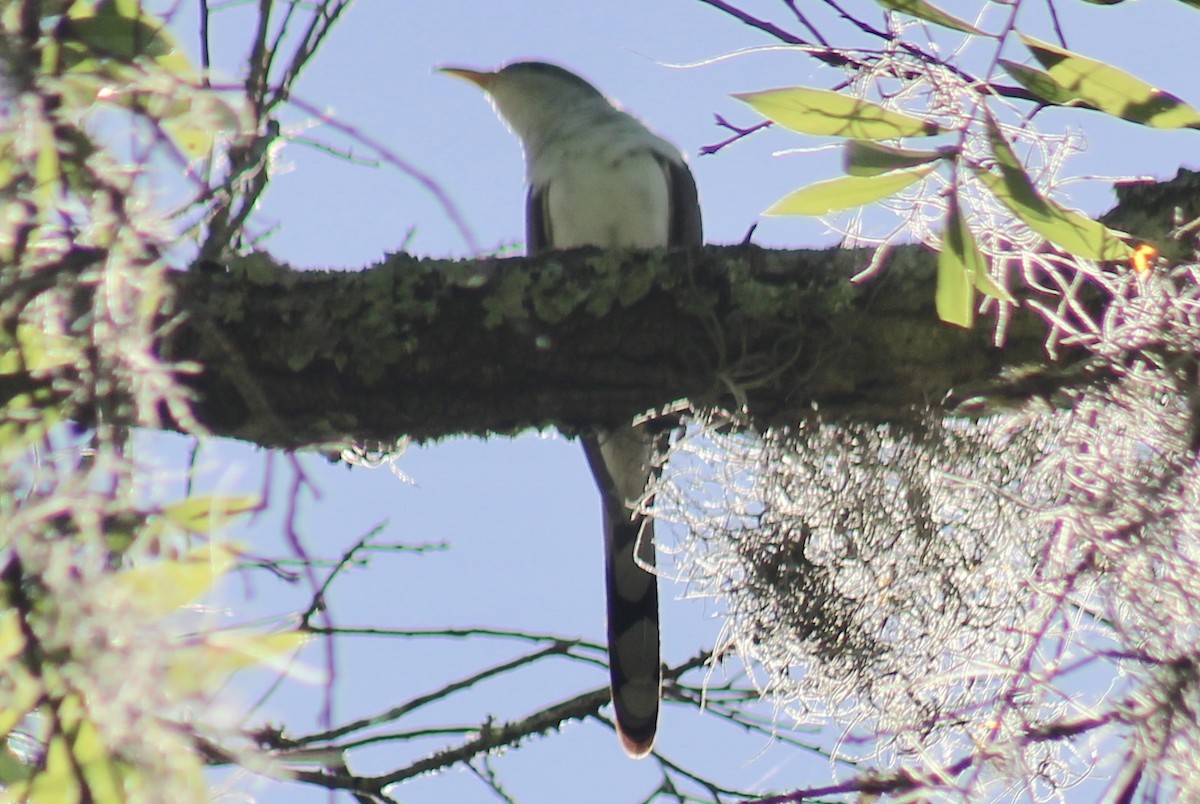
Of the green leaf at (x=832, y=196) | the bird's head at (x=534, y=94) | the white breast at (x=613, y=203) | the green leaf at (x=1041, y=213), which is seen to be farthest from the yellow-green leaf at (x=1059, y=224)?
the bird's head at (x=534, y=94)

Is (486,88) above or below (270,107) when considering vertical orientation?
below

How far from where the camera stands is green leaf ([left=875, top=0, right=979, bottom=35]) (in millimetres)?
1347

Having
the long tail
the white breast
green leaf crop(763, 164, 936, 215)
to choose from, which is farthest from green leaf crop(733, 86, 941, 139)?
the white breast

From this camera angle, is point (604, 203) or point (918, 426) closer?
point (918, 426)

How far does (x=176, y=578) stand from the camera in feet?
4.13

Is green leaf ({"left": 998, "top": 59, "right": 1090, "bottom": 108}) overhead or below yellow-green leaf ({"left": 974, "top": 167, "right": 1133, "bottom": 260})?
overhead

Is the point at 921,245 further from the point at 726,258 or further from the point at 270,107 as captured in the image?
the point at 270,107

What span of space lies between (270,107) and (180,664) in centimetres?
66

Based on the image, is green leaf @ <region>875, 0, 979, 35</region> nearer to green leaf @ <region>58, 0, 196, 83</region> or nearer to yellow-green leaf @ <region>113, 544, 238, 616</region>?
green leaf @ <region>58, 0, 196, 83</region>

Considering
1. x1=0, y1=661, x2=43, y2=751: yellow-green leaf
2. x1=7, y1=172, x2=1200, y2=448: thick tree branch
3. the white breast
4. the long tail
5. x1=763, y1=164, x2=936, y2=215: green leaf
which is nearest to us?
x1=0, y1=661, x2=43, y2=751: yellow-green leaf

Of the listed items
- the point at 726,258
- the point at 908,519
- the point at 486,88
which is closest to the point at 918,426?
the point at 908,519

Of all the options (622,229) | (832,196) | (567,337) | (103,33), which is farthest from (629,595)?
(103,33)

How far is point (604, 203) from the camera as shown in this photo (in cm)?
311

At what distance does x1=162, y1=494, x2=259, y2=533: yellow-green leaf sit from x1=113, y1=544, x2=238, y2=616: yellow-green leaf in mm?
29
